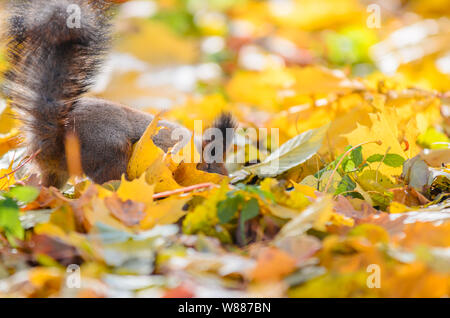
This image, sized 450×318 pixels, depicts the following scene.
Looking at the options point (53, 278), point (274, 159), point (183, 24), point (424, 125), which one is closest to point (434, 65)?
point (424, 125)

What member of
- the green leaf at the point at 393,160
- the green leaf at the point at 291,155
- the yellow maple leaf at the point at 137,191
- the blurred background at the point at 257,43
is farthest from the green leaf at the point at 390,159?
the blurred background at the point at 257,43

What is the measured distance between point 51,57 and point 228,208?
49cm

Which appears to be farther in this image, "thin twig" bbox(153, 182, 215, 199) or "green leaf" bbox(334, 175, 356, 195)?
"green leaf" bbox(334, 175, 356, 195)

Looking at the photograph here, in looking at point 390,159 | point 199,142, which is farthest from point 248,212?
point 199,142

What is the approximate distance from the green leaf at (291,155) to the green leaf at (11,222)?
1.48 ft

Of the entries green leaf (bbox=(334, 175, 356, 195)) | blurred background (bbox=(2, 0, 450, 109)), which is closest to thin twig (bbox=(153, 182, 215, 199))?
green leaf (bbox=(334, 175, 356, 195))

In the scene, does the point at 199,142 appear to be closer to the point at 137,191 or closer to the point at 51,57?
the point at 51,57

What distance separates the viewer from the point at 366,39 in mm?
3057

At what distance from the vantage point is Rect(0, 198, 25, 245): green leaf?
68cm

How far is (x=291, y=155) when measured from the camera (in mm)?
969

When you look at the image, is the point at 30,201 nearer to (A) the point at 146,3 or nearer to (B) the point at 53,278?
(B) the point at 53,278

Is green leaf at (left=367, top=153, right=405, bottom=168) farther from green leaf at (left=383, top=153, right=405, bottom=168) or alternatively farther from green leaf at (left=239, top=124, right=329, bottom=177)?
green leaf at (left=239, top=124, right=329, bottom=177)

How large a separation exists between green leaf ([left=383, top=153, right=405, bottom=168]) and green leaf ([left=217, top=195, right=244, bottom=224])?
363mm

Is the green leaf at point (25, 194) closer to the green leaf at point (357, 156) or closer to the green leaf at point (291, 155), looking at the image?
the green leaf at point (291, 155)
